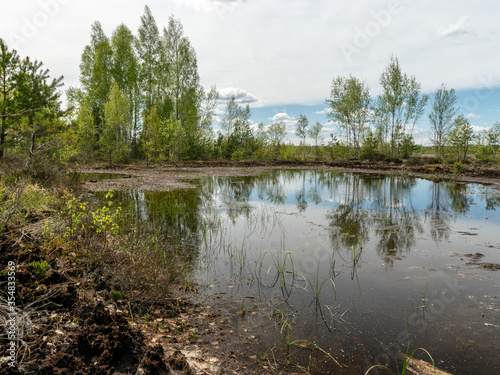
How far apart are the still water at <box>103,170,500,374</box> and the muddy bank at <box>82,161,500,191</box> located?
20.4 ft

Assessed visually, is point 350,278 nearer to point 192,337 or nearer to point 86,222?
point 192,337

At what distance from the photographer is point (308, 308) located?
4.40 m

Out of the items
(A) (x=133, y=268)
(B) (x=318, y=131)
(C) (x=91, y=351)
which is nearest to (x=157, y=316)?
(A) (x=133, y=268)

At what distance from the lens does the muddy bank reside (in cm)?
1722

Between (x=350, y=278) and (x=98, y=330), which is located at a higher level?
(x=98, y=330)

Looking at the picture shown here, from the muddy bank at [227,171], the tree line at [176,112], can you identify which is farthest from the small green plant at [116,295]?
the tree line at [176,112]

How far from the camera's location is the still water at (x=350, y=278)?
11.7 ft

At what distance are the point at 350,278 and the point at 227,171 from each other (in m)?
23.2

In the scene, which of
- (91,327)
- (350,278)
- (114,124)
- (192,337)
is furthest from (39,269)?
(114,124)

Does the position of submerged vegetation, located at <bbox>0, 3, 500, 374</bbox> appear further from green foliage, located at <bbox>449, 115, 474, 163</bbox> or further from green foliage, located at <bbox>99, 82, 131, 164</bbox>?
green foliage, located at <bbox>99, 82, 131, 164</bbox>

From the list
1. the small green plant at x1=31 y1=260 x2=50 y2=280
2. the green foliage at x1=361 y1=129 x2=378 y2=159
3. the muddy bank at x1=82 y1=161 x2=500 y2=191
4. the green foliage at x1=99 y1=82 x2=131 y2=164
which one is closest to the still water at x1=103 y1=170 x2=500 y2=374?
Result: the small green plant at x1=31 y1=260 x2=50 y2=280

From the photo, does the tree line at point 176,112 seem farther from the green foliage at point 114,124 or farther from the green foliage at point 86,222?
the green foliage at point 86,222

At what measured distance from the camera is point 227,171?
92.2ft

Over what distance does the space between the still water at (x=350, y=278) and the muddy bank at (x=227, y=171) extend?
6220mm
